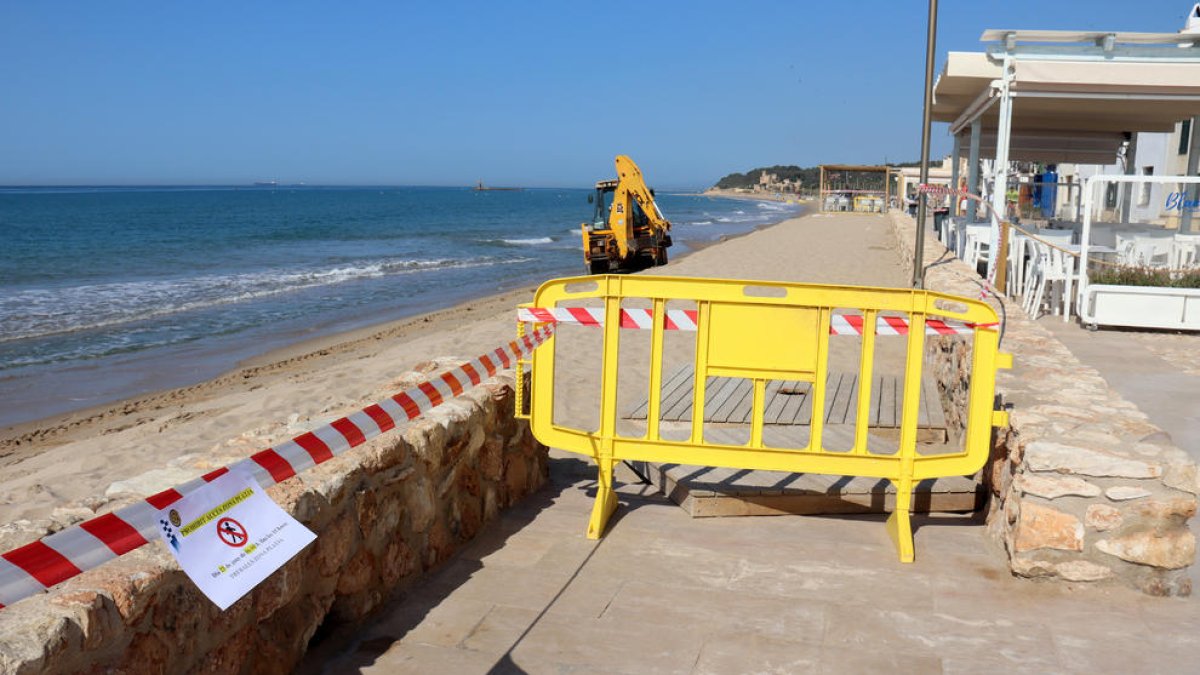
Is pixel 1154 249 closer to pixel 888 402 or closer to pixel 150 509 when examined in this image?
pixel 888 402

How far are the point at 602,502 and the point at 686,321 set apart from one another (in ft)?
3.61

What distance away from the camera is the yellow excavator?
23422 mm

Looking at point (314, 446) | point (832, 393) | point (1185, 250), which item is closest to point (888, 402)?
point (832, 393)

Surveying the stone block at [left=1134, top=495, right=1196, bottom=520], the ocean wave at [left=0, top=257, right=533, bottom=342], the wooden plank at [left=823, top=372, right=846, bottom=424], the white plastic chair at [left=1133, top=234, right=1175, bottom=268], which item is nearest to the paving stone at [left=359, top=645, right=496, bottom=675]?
the stone block at [left=1134, top=495, right=1196, bottom=520]

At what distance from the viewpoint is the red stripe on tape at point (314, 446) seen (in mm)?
3113

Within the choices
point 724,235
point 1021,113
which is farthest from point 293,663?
point 724,235

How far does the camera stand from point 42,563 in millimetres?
2117

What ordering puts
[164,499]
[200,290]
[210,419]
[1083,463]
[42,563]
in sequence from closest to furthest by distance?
[42,563]
[164,499]
[1083,463]
[210,419]
[200,290]

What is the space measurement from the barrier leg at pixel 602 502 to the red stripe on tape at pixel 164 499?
8.31 ft

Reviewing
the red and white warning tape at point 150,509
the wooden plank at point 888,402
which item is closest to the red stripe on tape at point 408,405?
the red and white warning tape at point 150,509

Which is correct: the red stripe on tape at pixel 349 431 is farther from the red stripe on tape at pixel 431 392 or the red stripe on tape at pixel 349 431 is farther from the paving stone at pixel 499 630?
the paving stone at pixel 499 630

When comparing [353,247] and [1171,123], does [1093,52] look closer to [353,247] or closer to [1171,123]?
[1171,123]

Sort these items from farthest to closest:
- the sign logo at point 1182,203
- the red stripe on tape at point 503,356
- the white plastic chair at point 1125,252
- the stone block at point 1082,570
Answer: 1. the sign logo at point 1182,203
2. the white plastic chair at point 1125,252
3. the red stripe on tape at point 503,356
4. the stone block at point 1082,570

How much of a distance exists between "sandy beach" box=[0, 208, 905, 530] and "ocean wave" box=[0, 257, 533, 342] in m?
5.84
